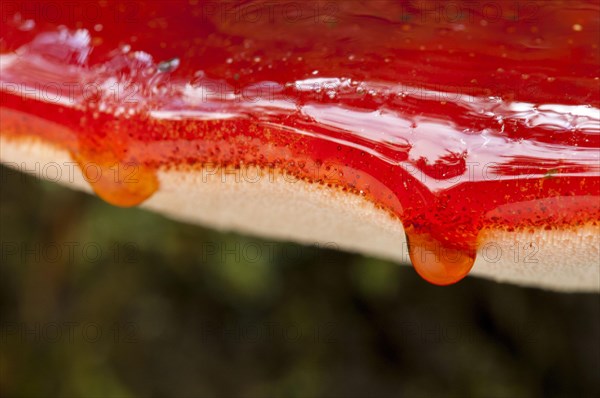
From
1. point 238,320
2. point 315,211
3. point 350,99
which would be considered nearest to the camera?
point 350,99

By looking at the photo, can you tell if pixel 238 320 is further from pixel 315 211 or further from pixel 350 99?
pixel 350 99

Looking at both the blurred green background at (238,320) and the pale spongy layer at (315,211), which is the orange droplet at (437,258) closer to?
the pale spongy layer at (315,211)

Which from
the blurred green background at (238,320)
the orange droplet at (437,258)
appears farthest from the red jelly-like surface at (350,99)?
the blurred green background at (238,320)

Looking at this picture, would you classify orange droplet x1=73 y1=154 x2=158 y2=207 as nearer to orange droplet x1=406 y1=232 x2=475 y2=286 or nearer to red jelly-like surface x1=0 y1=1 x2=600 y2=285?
red jelly-like surface x1=0 y1=1 x2=600 y2=285

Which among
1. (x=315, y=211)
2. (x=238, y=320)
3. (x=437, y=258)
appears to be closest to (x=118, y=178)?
(x=315, y=211)

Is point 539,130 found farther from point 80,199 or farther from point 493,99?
point 80,199

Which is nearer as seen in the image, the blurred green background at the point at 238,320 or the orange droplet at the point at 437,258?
the orange droplet at the point at 437,258

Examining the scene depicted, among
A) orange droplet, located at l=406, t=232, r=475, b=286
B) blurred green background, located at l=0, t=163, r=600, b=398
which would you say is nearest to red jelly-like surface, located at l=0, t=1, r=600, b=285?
orange droplet, located at l=406, t=232, r=475, b=286
